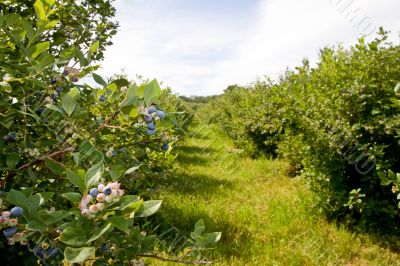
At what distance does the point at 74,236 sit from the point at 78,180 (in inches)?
5.8

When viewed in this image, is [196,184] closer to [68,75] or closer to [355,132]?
[355,132]

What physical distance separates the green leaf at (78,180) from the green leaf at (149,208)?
0.16m

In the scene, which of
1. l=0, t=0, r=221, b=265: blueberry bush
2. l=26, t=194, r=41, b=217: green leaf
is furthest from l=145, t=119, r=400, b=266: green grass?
l=26, t=194, r=41, b=217: green leaf

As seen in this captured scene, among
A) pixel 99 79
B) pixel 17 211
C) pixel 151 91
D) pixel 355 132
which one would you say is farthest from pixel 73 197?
pixel 355 132

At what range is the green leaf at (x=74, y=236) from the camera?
30.8 inches

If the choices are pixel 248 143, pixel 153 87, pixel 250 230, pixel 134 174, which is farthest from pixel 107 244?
pixel 248 143

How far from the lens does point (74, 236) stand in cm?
80

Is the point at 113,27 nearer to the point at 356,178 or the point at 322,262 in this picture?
the point at 322,262

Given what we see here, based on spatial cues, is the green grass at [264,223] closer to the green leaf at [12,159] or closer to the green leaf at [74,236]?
the green leaf at [12,159]

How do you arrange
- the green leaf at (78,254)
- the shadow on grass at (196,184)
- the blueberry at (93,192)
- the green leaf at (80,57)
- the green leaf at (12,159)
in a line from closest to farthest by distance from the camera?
the green leaf at (78,254), the blueberry at (93,192), the green leaf at (12,159), the green leaf at (80,57), the shadow on grass at (196,184)

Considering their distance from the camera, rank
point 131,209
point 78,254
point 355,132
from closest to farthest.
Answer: point 78,254 → point 131,209 → point 355,132

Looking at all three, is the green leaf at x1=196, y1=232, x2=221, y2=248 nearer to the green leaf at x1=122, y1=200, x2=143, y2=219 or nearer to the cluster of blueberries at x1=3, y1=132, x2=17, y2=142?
the green leaf at x1=122, y1=200, x2=143, y2=219

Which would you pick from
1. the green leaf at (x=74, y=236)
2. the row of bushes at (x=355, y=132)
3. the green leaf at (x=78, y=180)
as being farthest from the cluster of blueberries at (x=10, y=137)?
the row of bushes at (x=355, y=132)

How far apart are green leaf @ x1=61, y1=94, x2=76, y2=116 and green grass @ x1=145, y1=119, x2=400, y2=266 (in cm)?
77
